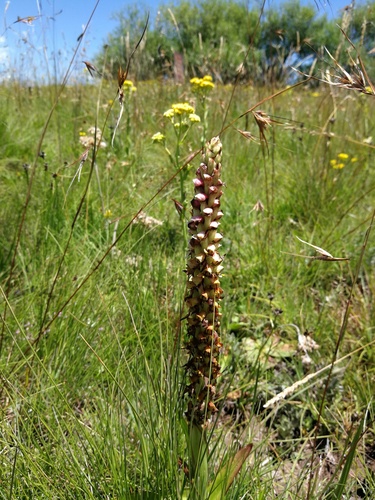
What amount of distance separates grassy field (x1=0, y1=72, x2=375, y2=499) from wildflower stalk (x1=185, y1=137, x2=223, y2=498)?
0.05 m

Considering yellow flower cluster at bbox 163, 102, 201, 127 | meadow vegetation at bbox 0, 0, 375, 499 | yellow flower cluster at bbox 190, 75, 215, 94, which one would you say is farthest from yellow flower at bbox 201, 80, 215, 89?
yellow flower cluster at bbox 163, 102, 201, 127

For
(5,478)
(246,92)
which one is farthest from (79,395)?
(246,92)

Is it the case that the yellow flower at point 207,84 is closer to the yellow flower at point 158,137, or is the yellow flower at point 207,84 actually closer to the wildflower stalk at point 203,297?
the yellow flower at point 158,137

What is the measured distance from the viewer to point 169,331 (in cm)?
164

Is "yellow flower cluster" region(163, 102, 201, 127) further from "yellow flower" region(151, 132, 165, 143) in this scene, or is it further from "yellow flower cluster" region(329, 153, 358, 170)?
"yellow flower cluster" region(329, 153, 358, 170)

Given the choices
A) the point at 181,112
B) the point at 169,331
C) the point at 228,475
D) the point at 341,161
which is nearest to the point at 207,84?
the point at 181,112

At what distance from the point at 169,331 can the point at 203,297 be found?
2.62ft

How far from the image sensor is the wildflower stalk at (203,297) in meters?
0.84

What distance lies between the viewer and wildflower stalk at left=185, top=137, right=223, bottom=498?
33.1 inches

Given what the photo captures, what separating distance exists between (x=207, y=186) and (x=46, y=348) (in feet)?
2.82

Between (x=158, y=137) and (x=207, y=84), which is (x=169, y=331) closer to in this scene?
(x=158, y=137)

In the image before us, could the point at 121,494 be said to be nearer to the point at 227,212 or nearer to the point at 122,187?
the point at 227,212

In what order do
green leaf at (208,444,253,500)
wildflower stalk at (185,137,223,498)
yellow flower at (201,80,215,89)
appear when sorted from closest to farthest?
1. wildflower stalk at (185,137,223,498)
2. green leaf at (208,444,253,500)
3. yellow flower at (201,80,215,89)

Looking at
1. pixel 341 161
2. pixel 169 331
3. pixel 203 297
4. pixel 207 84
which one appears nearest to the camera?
pixel 203 297
